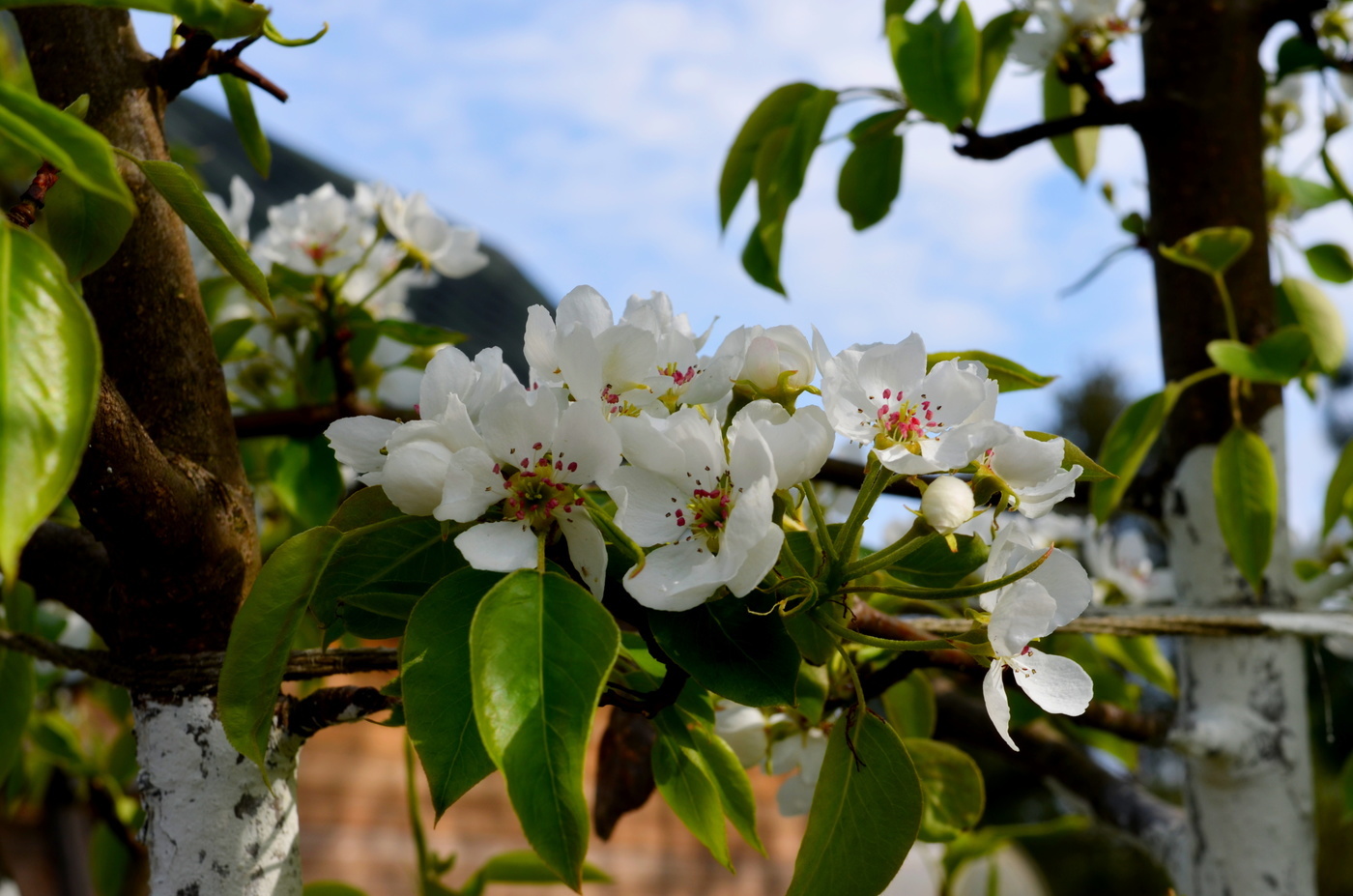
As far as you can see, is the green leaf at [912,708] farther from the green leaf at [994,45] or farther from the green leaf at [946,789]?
the green leaf at [994,45]

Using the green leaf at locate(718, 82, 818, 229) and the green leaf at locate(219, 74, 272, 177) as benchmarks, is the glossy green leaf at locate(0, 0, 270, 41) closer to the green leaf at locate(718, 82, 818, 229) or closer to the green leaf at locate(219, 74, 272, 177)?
the green leaf at locate(219, 74, 272, 177)

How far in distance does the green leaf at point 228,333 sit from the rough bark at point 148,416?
30cm

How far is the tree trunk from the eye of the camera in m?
1.10

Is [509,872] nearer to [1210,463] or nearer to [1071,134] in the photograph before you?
[1210,463]

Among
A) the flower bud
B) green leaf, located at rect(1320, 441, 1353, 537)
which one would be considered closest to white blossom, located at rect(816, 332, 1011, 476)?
the flower bud

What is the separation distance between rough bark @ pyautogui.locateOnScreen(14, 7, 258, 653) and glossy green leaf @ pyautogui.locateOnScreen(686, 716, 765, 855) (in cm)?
30

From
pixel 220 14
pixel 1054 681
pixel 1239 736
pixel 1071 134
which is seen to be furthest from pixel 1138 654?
pixel 220 14

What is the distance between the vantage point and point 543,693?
15.8 inches

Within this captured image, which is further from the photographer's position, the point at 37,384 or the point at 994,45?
the point at 994,45

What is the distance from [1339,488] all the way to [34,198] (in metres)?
1.20

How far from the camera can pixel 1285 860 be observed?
109 cm

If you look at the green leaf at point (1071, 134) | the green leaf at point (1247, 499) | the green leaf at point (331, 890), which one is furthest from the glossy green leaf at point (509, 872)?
the green leaf at point (1071, 134)

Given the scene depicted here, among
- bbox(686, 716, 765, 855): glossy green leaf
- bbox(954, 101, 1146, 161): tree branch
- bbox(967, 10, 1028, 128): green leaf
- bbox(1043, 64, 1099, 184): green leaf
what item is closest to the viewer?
bbox(686, 716, 765, 855): glossy green leaf

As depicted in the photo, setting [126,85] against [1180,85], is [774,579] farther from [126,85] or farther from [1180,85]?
[1180,85]
